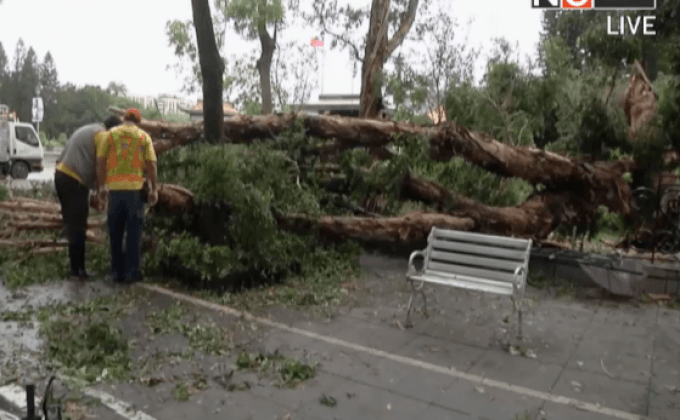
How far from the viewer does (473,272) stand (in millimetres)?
6082

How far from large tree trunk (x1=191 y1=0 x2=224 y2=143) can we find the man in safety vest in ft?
7.15

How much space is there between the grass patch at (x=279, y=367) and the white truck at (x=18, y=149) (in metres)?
21.3

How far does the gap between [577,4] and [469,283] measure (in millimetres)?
5138

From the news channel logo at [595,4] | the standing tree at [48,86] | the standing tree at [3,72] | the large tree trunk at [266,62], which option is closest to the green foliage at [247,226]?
the news channel logo at [595,4]

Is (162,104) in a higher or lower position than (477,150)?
higher

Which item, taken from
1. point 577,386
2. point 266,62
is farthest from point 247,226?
point 266,62

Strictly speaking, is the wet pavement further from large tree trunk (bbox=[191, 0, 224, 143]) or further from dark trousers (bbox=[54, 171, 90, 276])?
large tree trunk (bbox=[191, 0, 224, 143])

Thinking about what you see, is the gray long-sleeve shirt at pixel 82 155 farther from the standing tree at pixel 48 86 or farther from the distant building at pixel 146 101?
the standing tree at pixel 48 86

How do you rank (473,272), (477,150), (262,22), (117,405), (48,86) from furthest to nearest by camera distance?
(48,86) → (262,22) → (477,150) → (473,272) → (117,405)

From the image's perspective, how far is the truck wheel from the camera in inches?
928

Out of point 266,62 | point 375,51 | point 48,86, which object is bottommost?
point 375,51

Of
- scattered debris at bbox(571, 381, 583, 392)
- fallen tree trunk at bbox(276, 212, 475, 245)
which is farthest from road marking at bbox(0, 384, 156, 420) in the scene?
fallen tree trunk at bbox(276, 212, 475, 245)

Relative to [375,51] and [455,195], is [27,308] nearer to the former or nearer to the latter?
[455,195]

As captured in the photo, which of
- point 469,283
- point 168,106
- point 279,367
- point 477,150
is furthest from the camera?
point 168,106
